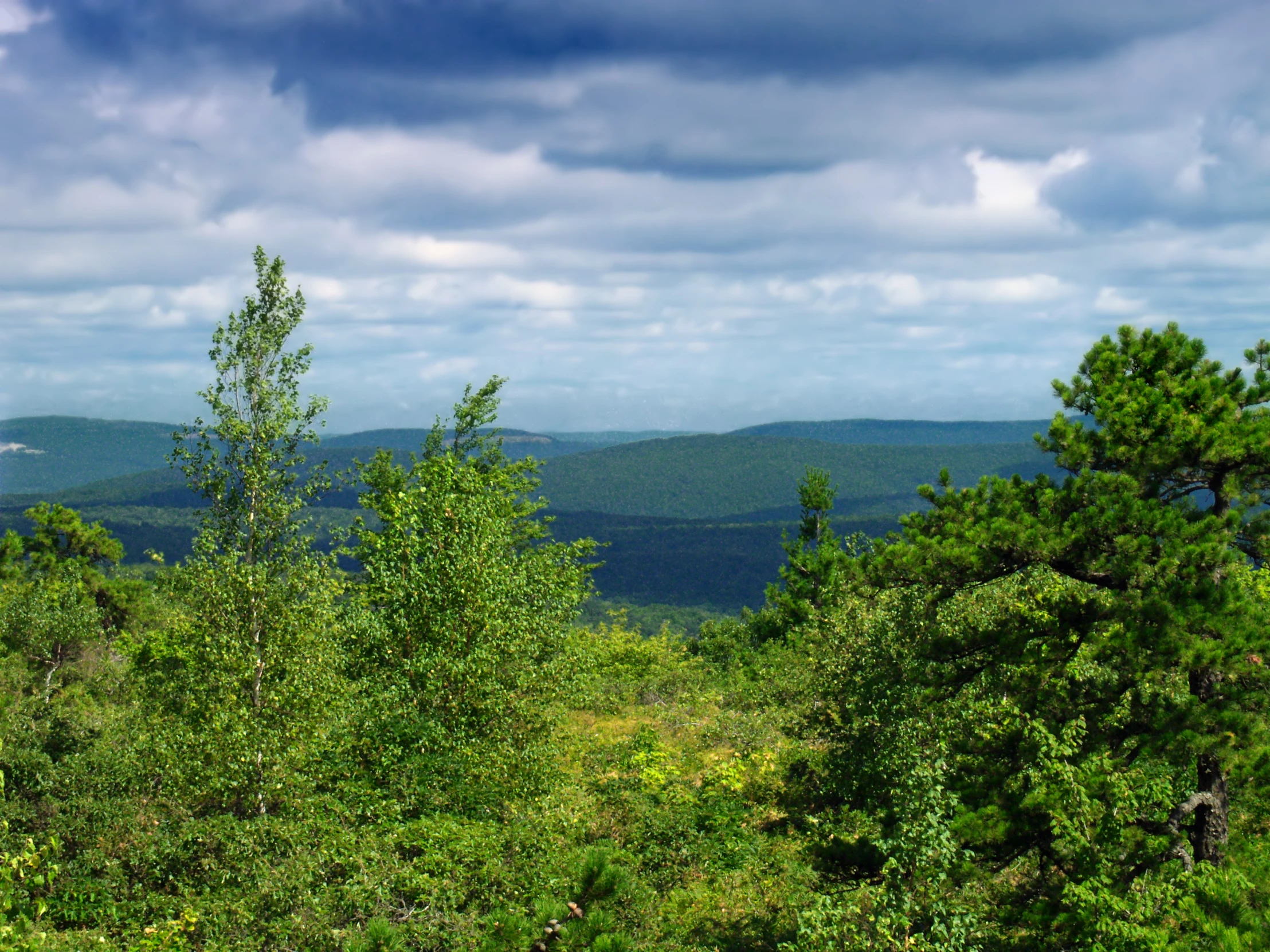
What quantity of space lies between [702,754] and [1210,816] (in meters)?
16.5

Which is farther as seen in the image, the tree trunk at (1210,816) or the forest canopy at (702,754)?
the tree trunk at (1210,816)

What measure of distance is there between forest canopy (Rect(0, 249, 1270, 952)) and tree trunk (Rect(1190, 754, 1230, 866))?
0.04 meters

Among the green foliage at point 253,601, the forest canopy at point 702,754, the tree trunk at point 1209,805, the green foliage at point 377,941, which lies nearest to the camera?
the green foliage at point 377,941

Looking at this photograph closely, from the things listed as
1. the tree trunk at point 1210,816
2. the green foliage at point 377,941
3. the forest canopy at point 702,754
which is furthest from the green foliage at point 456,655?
the tree trunk at point 1210,816

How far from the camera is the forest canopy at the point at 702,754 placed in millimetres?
11180

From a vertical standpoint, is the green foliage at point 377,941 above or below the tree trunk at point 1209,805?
below

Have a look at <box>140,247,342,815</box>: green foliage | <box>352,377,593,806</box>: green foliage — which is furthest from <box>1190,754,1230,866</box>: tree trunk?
<box>140,247,342,815</box>: green foliage

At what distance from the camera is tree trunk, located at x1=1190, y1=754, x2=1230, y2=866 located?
12.3 m

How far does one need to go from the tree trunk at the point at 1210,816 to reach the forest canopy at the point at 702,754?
0.04 metres

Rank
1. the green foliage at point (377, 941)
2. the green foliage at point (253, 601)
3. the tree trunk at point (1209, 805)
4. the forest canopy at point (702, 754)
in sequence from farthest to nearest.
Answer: the green foliage at point (253, 601) < the tree trunk at point (1209, 805) < the forest canopy at point (702, 754) < the green foliage at point (377, 941)

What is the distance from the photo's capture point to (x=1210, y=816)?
12359 millimetres

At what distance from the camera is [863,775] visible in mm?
17859

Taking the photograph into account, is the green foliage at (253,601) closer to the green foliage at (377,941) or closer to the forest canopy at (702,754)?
the forest canopy at (702,754)

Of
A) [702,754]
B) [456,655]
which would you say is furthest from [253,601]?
[702,754]
